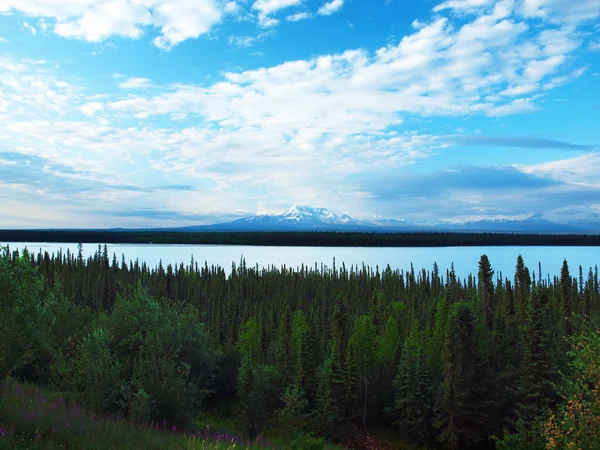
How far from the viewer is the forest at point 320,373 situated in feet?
85.5

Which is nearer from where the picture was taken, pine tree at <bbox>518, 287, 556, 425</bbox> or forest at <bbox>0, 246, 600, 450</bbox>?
forest at <bbox>0, 246, 600, 450</bbox>

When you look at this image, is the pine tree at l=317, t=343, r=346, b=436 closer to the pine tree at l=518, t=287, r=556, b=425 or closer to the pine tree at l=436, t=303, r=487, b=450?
the pine tree at l=436, t=303, r=487, b=450

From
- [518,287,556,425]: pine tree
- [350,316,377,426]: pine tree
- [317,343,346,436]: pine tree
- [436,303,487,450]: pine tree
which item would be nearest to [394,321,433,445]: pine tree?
[436,303,487,450]: pine tree

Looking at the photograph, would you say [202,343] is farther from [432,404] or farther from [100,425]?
[432,404]

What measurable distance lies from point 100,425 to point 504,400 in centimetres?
5553

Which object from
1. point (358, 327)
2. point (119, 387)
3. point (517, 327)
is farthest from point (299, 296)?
point (119, 387)

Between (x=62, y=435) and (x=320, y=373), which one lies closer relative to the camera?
(x=62, y=435)

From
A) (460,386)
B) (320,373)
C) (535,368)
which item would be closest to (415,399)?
(460,386)

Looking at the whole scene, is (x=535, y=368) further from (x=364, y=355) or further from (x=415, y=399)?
(x=364, y=355)

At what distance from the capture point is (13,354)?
719 inches

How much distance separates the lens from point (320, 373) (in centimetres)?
6731

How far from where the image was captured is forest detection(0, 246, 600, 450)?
2605 cm

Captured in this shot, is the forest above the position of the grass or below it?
below

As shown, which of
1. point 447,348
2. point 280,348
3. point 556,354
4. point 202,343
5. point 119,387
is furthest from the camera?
point 280,348
